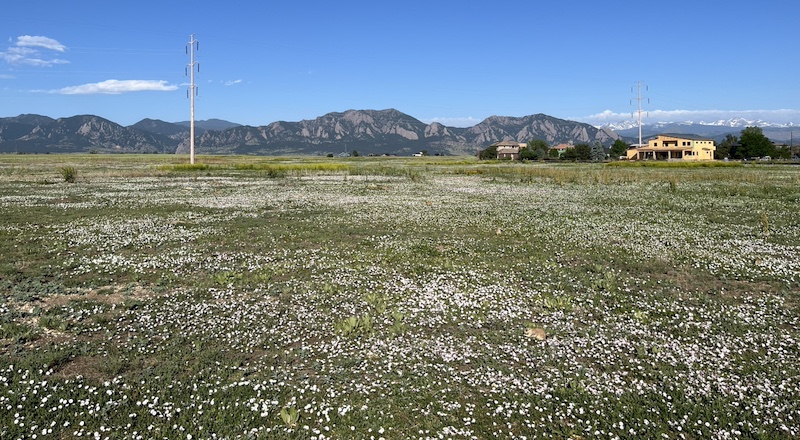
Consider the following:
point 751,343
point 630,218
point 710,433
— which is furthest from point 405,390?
point 630,218

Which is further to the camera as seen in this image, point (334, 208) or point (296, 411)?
point (334, 208)

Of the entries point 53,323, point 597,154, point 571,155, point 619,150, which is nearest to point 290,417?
point 53,323

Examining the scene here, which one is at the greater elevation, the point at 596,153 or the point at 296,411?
the point at 596,153

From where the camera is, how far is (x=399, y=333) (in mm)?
10312

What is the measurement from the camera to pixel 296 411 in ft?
23.1

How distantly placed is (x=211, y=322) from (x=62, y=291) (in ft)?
18.0

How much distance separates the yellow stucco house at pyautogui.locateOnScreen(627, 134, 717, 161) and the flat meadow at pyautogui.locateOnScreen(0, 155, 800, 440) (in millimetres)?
156471

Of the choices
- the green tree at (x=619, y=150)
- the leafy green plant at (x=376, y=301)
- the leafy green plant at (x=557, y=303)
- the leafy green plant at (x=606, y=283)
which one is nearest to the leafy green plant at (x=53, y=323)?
the leafy green plant at (x=376, y=301)

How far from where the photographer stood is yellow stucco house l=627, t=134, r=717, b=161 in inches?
6107

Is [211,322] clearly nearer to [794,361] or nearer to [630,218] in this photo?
[794,361]

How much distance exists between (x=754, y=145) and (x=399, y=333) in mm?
178117

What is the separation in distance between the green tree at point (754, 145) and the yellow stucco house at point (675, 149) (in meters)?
8.45

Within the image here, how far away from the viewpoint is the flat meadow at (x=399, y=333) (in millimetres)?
7059

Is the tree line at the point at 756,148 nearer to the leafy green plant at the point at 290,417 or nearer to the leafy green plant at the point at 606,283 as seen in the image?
the leafy green plant at the point at 606,283
